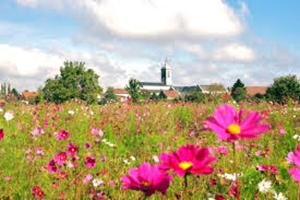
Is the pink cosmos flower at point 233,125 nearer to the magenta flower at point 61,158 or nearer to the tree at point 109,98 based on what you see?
the magenta flower at point 61,158

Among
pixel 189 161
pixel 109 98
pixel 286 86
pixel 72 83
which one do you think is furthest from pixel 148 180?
pixel 72 83

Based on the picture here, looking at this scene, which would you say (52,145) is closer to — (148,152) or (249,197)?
(148,152)

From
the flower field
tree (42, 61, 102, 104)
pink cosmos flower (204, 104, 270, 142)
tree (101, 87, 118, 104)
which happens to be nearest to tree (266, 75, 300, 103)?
tree (101, 87, 118, 104)

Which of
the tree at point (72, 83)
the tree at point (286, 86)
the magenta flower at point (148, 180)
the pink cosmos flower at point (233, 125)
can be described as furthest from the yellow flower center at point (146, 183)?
the tree at point (72, 83)

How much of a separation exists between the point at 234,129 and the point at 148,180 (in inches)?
11.4

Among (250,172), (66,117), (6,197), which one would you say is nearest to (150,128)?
(66,117)

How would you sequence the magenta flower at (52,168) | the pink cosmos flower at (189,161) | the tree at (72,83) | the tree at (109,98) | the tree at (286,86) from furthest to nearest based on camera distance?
the tree at (72,83) → the tree at (286,86) → the tree at (109,98) → the magenta flower at (52,168) → the pink cosmos flower at (189,161)

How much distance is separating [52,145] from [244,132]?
16.2 feet

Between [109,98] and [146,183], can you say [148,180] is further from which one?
[109,98]

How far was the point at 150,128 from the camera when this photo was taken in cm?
831

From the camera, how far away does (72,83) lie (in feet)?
282

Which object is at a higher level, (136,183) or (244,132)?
(244,132)

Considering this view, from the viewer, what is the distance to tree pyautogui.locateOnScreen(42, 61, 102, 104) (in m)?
83.4

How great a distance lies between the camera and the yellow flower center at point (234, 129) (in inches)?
58.1
